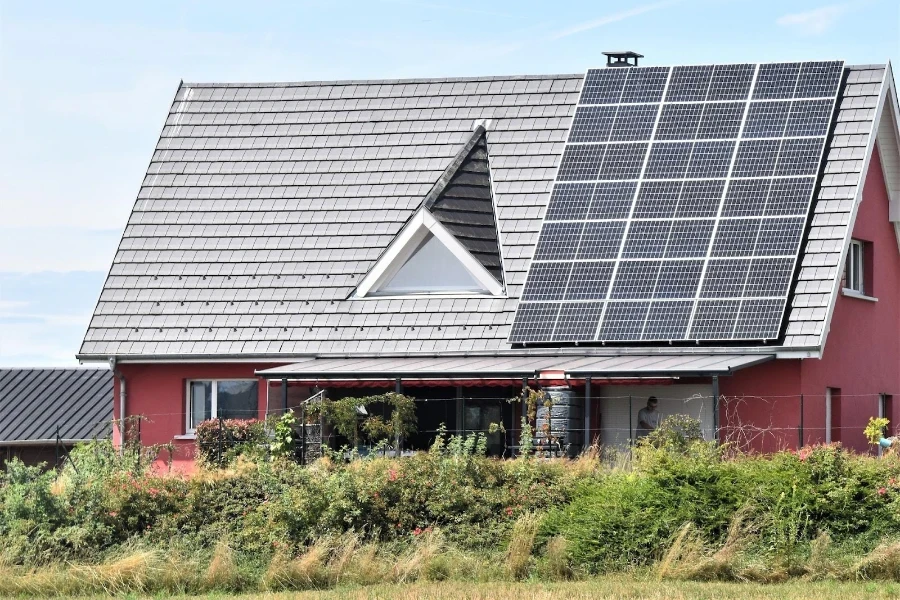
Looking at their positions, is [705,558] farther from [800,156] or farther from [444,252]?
[444,252]

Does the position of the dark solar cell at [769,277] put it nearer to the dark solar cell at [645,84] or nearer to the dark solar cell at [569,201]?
the dark solar cell at [569,201]

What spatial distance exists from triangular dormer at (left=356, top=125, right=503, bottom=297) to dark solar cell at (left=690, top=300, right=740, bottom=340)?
412 cm

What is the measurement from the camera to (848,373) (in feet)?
96.2

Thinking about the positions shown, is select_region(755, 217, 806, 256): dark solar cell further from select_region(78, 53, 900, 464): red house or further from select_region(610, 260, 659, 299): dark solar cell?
select_region(610, 260, 659, 299): dark solar cell

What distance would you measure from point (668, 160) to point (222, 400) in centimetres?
948

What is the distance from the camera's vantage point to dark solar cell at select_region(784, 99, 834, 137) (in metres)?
29.1

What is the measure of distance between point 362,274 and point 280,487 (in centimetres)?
911

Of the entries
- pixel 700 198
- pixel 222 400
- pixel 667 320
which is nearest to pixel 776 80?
pixel 700 198

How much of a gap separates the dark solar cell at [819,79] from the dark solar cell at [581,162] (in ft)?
12.6

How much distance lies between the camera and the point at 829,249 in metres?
27.5

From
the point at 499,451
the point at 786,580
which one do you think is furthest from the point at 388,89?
the point at 786,580

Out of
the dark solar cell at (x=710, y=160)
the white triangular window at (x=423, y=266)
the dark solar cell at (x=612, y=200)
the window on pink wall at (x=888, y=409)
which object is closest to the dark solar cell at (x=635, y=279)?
the dark solar cell at (x=612, y=200)

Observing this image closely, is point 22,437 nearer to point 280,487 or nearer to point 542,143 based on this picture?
point 542,143

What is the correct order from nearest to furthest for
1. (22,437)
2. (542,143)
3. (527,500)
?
(527,500) < (542,143) < (22,437)
